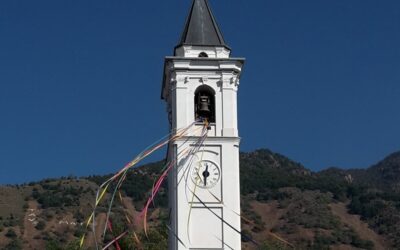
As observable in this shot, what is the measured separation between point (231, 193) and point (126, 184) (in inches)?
3808

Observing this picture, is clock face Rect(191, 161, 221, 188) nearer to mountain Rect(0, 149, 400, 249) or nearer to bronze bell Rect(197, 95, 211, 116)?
bronze bell Rect(197, 95, 211, 116)

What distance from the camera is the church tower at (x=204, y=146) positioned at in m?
39.8

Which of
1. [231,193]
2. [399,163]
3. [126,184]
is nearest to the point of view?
[231,193]

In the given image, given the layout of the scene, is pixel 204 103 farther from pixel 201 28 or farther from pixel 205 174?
pixel 201 28

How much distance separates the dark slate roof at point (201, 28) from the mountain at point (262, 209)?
196ft

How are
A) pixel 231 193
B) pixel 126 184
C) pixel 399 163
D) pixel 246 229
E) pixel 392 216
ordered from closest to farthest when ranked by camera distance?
pixel 231 193 < pixel 246 229 < pixel 392 216 < pixel 126 184 < pixel 399 163

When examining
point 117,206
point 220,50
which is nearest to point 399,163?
point 117,206

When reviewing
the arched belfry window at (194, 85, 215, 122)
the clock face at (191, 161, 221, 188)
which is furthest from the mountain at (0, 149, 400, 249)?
the clock face at (191, 161, 221, 188)

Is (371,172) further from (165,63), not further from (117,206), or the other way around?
(165,63)

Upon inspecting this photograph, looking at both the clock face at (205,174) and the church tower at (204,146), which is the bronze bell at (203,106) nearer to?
the church tower at (204,146)

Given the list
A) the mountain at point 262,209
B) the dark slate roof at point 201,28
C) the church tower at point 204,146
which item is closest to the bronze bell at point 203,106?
the church tower at point 204,146

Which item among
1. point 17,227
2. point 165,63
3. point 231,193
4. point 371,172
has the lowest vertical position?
point 231,193

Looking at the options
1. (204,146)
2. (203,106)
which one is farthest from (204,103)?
(204,146)

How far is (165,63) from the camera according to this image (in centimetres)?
4244
